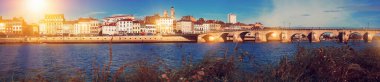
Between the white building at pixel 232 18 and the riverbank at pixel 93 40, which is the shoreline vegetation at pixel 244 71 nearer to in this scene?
the riverbank at pixel 93 40

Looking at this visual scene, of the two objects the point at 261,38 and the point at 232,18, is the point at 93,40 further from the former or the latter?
the point at 232,18

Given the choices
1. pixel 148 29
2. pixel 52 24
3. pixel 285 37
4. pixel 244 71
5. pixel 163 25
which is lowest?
pixel 244 71

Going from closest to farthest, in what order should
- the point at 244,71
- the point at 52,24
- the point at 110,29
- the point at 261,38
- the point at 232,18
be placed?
1. the point at 244,71
2. the point at 261,38
3. the point at 110,29
4. the point at 52,24
5. the point at 232,18

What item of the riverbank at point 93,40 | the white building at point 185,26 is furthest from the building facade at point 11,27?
the white building at point 185,26

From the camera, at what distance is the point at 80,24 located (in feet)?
468

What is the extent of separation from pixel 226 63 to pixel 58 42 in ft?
319

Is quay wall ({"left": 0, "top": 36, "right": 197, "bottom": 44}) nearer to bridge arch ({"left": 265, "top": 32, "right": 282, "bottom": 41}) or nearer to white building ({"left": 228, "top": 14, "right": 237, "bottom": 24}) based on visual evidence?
bridge arch ({"left": 265, "top": 32, "right": 282, "bottom": 41})

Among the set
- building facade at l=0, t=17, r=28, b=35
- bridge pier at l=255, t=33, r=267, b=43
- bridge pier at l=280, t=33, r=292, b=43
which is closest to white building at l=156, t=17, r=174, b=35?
bridge pier at l=255, t=33, r=267, b=43

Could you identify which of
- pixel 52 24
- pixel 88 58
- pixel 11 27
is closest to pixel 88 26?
pixel 52 24

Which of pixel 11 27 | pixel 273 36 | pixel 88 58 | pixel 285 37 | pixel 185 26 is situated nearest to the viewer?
pixel 88 58

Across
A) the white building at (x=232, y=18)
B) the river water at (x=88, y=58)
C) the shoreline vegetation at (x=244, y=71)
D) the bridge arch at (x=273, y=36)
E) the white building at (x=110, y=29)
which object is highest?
the white building at (x=232, y=18)

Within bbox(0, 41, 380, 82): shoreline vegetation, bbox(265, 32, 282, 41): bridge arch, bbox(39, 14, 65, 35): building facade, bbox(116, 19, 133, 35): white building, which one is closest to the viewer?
bbox(0, 41, 380, 82): shoreline vegetation

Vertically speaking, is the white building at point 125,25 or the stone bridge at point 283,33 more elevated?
the white building at point 125,25

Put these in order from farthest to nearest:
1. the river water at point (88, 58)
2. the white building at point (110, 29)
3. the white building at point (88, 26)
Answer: the white building at point (88, 26)
the white building at point (110, 29)
the river water at point (88, 58)
